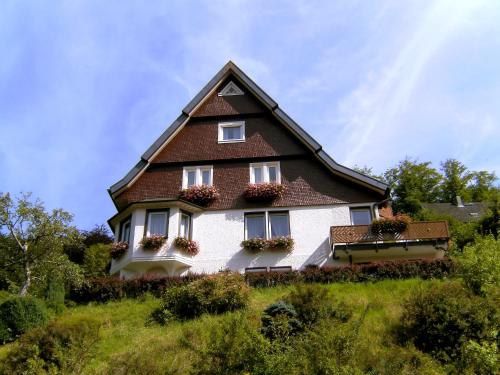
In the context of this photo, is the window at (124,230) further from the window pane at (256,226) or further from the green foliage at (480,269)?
the green foliage at (480,269)

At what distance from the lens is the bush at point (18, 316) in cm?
1925

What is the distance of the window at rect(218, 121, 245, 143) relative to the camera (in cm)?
3098

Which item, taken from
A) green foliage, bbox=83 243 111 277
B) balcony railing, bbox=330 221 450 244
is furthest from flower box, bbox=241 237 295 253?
green foliage, bbox=83 243 111 277

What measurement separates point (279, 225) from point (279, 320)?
12.4 m

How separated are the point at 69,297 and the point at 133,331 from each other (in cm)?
579

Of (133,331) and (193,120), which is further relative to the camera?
(193,120)

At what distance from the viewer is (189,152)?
99.6 feet

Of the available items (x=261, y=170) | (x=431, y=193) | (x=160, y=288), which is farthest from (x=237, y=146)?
(x=431, y=193)

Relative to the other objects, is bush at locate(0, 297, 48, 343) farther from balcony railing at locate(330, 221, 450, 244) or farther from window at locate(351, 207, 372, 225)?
window at locate(351, 207, 372, 225)

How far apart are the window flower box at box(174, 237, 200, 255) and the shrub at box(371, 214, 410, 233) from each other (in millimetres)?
8411

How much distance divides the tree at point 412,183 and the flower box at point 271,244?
2973cm

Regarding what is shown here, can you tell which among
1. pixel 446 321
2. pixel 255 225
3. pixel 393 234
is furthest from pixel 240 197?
pixel 446 321

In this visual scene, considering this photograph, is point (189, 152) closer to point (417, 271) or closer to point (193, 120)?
point (193, 120)

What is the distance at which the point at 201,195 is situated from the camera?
94.3 feet
